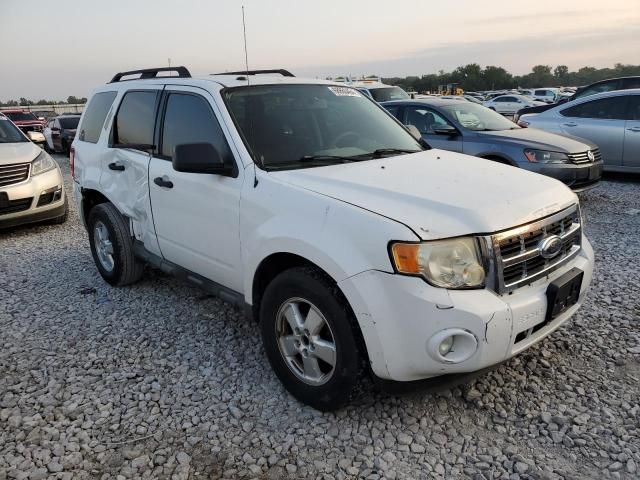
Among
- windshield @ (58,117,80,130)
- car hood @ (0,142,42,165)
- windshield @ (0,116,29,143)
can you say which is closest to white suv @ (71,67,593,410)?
car hood @ (0,142,42,165)

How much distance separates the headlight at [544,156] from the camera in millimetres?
7133

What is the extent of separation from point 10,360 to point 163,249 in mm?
1298

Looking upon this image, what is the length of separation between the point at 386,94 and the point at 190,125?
1123 centimetres

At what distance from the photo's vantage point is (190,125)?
3727mm

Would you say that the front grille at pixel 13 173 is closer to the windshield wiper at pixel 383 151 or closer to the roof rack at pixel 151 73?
the roof rack at pixel 151 73

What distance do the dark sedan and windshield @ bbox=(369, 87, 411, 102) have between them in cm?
525

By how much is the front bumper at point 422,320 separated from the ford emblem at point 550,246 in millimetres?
291

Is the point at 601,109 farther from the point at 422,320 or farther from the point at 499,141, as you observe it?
the point at 422,320

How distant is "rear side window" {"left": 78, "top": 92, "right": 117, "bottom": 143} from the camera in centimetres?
482

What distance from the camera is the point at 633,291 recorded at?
4.44m

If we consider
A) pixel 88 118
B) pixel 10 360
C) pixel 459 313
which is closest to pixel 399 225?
pixel 459 313

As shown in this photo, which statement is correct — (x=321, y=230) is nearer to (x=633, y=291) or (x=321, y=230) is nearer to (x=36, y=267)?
(x=633, y=291)

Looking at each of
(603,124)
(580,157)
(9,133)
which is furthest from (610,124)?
(9,133)

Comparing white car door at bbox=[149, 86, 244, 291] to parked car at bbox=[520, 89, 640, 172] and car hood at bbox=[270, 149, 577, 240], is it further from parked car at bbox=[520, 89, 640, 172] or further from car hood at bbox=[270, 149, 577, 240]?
parked car at bbox=[520, 89, 640, 172]
